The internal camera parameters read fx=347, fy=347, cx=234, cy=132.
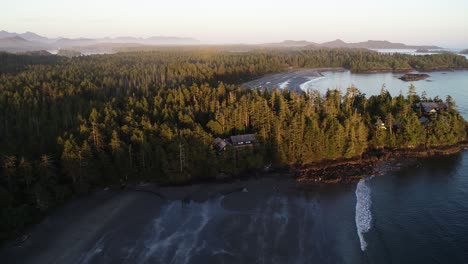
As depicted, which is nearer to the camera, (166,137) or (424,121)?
(166,137)

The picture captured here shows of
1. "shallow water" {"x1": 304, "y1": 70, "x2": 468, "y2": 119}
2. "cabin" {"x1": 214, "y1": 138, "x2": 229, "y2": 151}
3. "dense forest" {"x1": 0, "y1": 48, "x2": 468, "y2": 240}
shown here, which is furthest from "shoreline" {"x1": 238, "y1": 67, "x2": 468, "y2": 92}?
"cabin" {"x1": 214, "y1": 138, "x2": 229, "y2": 151}

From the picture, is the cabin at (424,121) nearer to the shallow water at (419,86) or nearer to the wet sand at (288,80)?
the shallow water at (419,86)

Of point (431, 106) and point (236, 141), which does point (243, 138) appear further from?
point (431, 106)

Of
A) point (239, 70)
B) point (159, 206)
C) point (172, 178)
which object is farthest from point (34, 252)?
point (239, 70)

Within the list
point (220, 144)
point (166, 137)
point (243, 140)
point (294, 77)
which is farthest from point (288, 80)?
point (166, 137)

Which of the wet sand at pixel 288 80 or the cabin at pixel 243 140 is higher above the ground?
the wet sand at pixel 288 80

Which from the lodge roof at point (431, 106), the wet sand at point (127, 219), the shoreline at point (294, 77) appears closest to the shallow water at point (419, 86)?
the shoreline at point (294, 77)

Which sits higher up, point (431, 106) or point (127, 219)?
point (431, 106)
